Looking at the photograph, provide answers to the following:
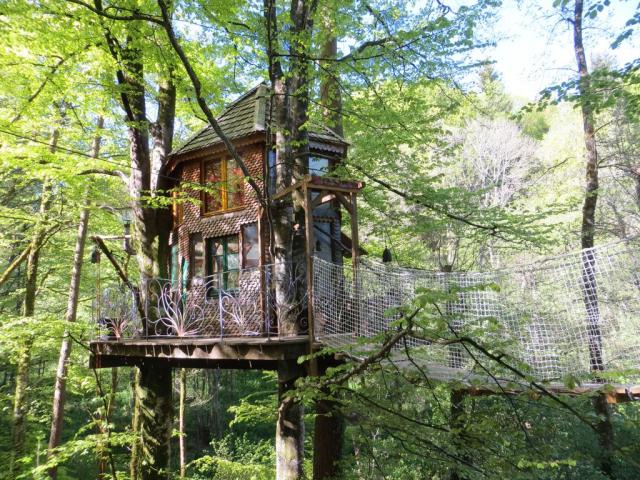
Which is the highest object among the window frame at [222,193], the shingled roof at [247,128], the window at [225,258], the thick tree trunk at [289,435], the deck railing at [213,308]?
the shingled roof at [247,128]

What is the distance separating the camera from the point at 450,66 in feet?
21.0

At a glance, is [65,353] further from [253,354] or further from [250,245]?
[253,354]

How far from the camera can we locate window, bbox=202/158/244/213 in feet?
32.3

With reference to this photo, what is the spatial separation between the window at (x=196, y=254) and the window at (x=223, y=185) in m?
0.79

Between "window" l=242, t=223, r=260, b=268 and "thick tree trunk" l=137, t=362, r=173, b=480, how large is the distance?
2.82 metres

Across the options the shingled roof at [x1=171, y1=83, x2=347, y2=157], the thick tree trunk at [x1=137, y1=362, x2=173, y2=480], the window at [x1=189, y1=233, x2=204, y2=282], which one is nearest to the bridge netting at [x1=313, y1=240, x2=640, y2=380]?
the thick tree trunk at [x1=137, y1=362, x2=173, y2=480]

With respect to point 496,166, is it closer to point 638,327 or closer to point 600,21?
point 600,21

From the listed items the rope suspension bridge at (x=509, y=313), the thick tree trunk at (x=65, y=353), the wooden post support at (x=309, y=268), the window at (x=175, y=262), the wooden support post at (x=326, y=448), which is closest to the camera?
the rope suspension bridge at (x=509, y=313)

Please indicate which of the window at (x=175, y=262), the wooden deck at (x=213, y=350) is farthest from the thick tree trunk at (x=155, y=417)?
the window at (x=175, y=262)

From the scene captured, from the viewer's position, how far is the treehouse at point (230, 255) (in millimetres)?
6047

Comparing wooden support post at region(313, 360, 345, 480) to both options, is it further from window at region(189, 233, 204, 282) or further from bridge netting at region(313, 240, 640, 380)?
window at region(189, 233, 204, 282)

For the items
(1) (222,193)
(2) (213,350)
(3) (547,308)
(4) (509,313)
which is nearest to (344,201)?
(4) (509,313)

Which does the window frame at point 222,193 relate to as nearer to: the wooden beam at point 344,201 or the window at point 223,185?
the window at point 223,185

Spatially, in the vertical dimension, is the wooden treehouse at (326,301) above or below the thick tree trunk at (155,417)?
above
